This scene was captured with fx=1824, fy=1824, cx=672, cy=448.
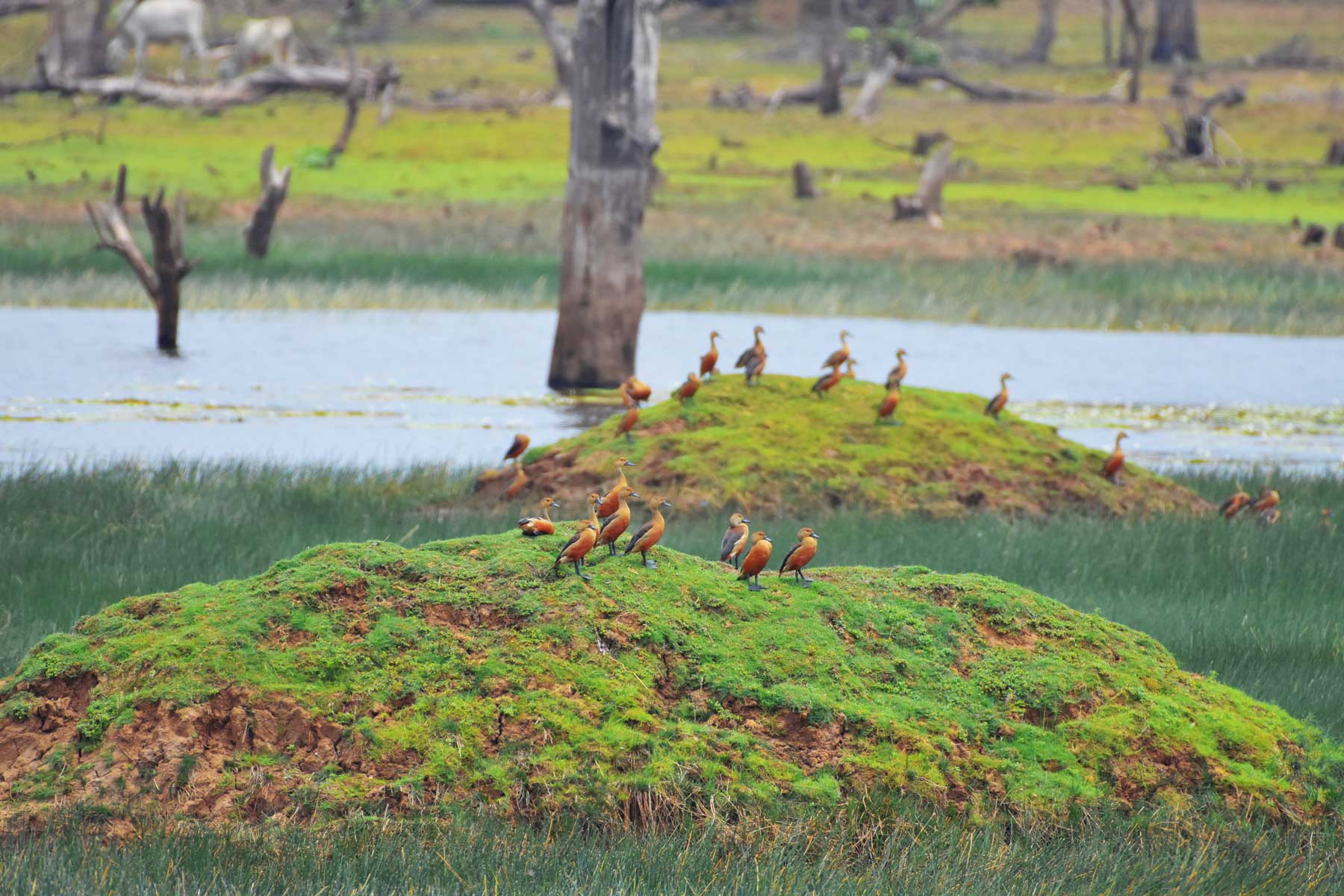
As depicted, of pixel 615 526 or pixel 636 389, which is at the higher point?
pixel 615 526

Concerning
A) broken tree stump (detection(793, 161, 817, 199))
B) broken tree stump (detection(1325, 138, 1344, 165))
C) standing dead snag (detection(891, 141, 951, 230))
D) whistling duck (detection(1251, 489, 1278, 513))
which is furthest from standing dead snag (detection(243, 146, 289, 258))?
broken tree stump (detection(1325, 138, 1344, 165))

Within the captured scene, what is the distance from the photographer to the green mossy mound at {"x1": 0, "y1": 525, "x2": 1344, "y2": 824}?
5637 mm

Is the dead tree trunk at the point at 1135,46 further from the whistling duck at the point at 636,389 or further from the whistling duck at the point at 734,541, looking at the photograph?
the whistling duck at the point at 734,541

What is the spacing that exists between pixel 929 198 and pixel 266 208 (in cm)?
1337

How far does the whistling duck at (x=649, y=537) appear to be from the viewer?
618 centimetres

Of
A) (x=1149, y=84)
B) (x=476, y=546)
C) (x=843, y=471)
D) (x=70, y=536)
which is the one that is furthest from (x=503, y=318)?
(x=1149, y=84)

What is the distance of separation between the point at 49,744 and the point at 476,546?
1634 mm

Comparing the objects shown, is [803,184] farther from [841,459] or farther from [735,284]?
[841,459]

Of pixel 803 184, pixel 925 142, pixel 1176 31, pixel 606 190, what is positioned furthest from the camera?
pixel 1176 31

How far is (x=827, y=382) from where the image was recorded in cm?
1255

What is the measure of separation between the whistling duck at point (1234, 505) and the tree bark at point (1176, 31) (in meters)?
54.1

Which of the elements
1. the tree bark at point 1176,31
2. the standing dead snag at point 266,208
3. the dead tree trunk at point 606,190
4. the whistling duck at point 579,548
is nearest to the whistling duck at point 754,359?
the dead tree trunk at point 606,190

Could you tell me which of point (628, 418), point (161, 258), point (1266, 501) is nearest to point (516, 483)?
point (628, 418)

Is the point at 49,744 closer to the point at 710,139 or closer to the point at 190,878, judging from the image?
the point at 190,878
